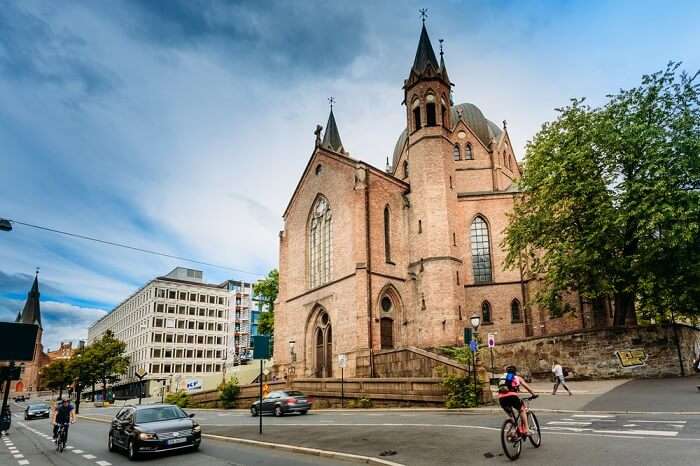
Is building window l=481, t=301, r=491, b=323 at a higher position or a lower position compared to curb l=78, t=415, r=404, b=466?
higher

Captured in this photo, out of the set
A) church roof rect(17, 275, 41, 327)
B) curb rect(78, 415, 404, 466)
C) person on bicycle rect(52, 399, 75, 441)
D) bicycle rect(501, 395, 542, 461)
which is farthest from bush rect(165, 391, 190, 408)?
church roof rect(17, 275, 41, 327)

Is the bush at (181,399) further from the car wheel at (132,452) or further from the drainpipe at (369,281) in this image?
the car wheel at (132,452)

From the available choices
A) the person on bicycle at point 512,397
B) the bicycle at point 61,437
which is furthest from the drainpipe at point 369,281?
the person on bicycle at point 512,397

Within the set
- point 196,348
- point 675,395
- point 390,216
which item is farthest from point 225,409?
point 196,348

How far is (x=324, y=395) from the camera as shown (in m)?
26.7

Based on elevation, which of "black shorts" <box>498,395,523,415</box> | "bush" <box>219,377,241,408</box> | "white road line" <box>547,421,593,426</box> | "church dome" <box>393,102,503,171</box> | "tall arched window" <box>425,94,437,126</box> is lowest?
"bush" <box>219,377,241,408</box>

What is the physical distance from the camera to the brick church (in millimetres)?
31688

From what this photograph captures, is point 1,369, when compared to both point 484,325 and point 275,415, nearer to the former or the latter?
point 275,415

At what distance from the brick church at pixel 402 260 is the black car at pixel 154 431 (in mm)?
17294

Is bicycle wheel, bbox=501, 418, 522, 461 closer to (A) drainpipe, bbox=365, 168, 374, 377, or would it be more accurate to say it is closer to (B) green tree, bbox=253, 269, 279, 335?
(A) drainpipe, bbox=365, 168, 374, 377

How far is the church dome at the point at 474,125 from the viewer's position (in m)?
45.5

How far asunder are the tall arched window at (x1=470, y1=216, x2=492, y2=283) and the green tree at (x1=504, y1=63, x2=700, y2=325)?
8.91 meters

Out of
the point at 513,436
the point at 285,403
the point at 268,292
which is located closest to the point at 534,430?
the point at 513,436

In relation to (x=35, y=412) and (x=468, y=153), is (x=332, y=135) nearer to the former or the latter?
(x=468, y=153)
